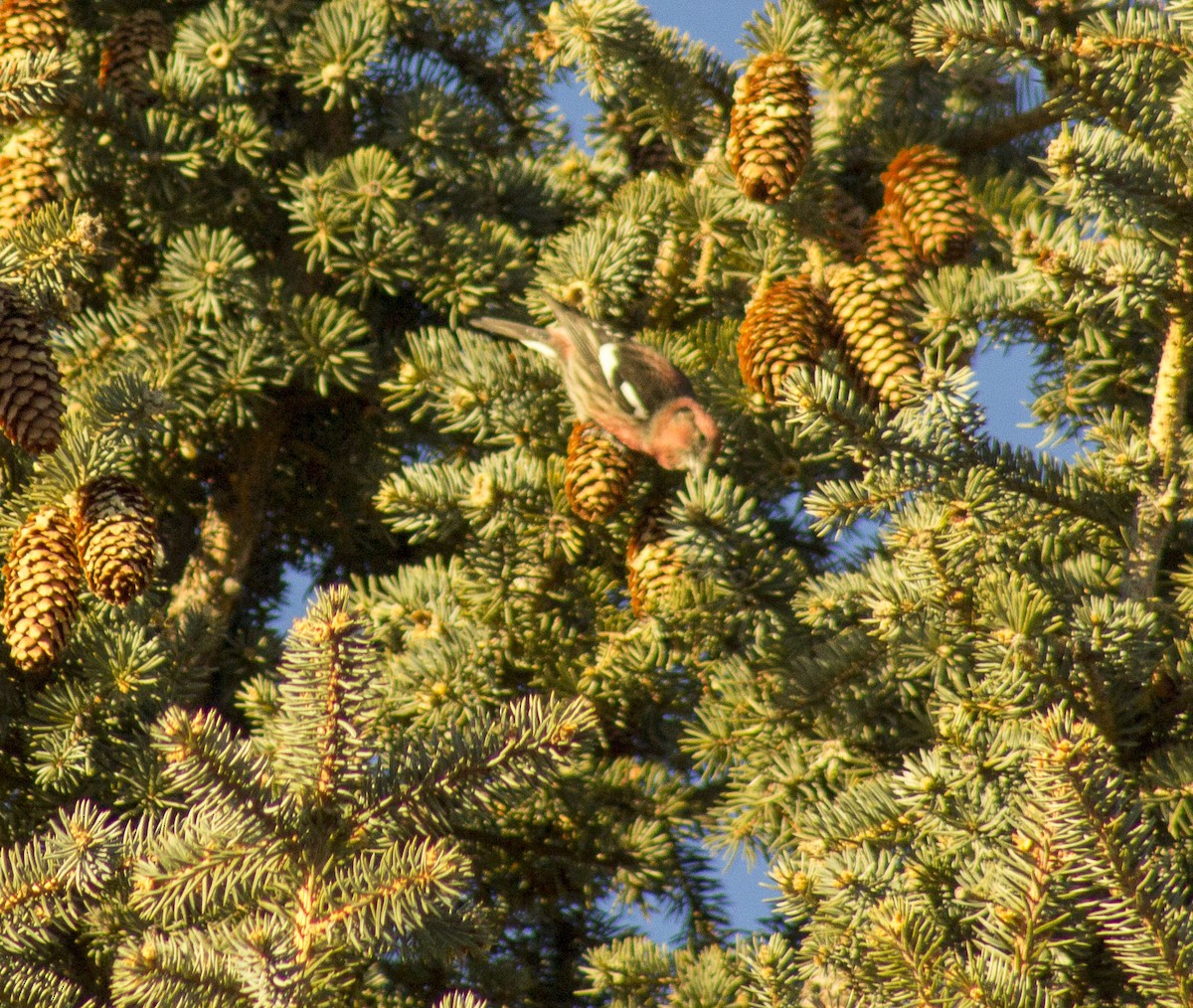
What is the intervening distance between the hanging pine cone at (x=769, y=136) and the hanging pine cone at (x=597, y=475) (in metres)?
0.45

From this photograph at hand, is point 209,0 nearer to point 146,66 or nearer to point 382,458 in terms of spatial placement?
point 146,66

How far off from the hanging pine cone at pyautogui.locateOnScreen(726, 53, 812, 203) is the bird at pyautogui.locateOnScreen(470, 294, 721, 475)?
0.31 meters

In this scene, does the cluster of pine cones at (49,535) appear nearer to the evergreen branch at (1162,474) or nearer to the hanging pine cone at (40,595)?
the hanging pine cone at (40,595)

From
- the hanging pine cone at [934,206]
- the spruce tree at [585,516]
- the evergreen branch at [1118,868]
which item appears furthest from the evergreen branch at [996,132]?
the evergreen branch at [1118,868]

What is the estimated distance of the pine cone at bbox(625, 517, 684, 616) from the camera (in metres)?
1.90

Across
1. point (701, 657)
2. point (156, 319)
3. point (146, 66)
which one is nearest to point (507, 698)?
point (701, 657)

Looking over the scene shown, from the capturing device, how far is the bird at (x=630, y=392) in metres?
1.91

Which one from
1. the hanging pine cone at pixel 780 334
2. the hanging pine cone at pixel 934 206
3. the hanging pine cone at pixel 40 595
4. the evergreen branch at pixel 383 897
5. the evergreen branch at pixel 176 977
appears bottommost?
the evergreen branch at pixel 176 977

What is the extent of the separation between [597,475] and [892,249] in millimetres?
584

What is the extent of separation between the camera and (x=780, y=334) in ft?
6.30

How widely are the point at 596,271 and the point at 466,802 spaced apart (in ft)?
3.41

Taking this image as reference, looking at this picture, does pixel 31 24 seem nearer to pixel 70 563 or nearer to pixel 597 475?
pixel 70 563

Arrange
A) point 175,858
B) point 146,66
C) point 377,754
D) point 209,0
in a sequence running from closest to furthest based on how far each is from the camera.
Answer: point 175,858 < point 377,754 < point 146,66 < point 209,0

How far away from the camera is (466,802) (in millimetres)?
1374
